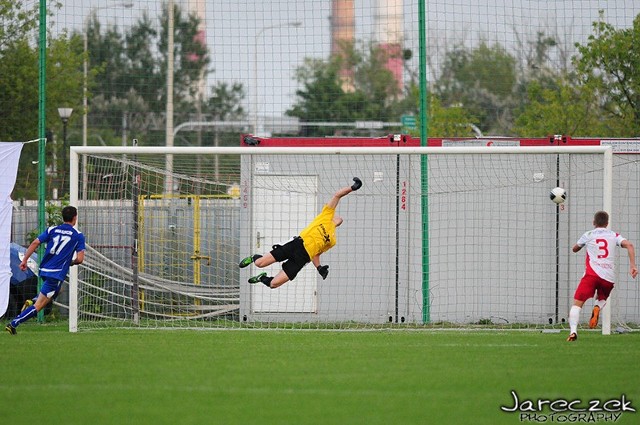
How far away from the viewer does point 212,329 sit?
1730 centimetres

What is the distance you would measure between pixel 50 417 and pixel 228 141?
166ft

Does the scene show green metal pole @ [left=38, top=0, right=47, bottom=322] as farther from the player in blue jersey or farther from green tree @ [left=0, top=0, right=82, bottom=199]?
the player in blue jersey

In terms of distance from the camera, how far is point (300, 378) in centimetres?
1048

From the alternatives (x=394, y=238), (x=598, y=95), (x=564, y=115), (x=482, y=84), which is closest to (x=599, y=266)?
(x=394, y=238)

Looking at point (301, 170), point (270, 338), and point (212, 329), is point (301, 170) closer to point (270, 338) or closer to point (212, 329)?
point (212, 329)

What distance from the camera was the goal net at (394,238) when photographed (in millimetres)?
18953

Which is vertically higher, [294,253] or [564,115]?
[564,115]

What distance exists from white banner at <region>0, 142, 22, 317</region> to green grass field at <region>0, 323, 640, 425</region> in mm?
3036

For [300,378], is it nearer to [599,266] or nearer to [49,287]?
[49,287]

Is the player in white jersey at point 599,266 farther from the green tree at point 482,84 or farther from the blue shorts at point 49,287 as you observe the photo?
Answer: the green tree at point 482,84

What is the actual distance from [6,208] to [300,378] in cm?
952

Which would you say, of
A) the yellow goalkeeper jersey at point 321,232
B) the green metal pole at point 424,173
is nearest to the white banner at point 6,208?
the yellow goalkeeper jersey at point 321,232

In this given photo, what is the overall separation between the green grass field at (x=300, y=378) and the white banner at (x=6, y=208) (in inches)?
120

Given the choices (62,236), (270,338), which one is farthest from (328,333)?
(62,236)
